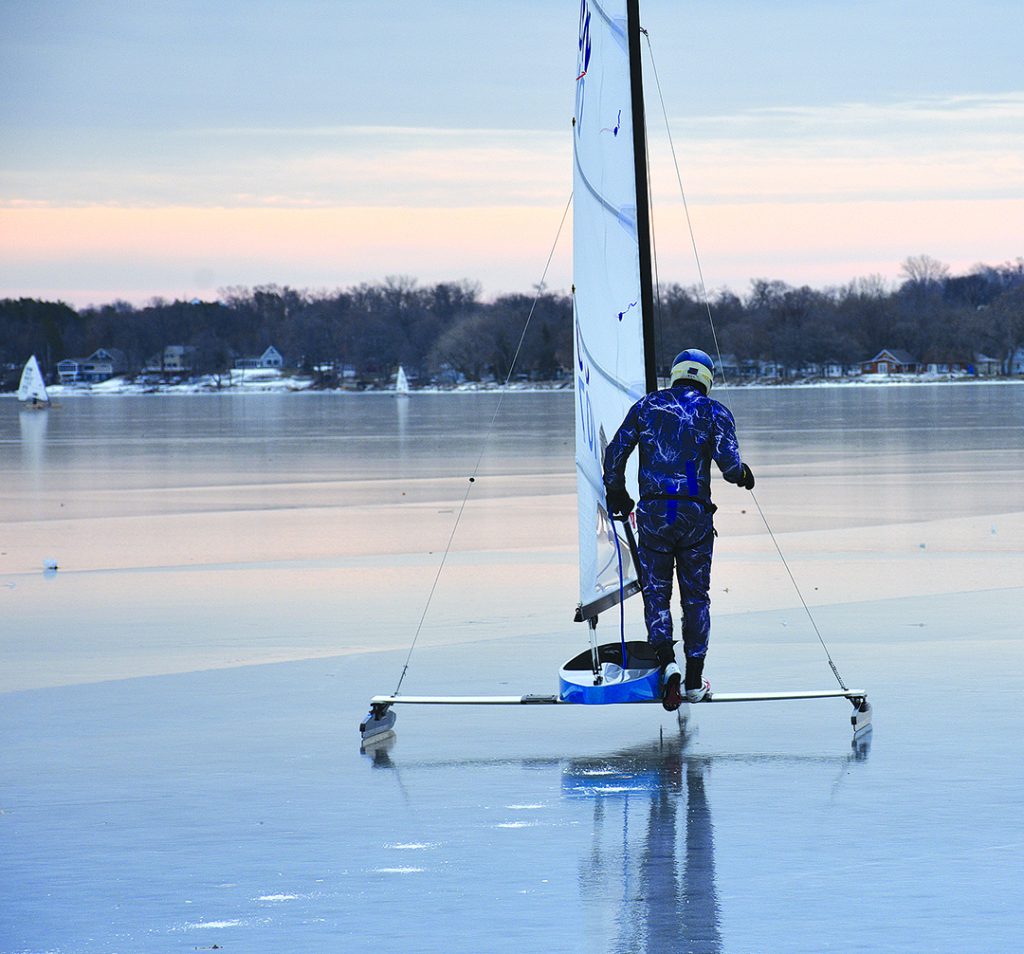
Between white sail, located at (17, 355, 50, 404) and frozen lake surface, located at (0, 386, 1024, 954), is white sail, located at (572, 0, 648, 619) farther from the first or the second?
white sail, located at (17, 355, 50, 404)

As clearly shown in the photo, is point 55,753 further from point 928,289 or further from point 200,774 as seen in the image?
point 928,289

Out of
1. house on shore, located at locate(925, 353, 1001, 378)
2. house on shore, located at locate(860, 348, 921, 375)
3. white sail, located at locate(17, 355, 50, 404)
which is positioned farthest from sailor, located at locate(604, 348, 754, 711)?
house on shore, located at locate(860, 348, 921, 375)

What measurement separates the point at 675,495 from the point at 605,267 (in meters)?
1.38

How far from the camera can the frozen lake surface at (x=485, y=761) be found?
545 cm

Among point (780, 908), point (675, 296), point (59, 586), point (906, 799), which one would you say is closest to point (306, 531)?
point (59, 586)

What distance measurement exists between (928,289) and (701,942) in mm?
A: 191821

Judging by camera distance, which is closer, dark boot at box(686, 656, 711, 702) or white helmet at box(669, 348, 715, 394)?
dark boot at box(686, 656, 711, 702)

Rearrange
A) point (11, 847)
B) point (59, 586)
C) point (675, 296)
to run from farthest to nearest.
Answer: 1. point (675, 296)
2. point (59, 586)
3. point (11, 847)

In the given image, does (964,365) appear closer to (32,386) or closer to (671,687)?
(32,386)

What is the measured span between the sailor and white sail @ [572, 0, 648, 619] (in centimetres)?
63

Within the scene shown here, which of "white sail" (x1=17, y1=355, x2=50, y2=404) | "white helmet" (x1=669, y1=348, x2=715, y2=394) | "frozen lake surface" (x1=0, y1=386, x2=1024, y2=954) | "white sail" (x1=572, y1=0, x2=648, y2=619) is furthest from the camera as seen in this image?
"white sail" (x1=17, y1=355, x2=50, y2=404)

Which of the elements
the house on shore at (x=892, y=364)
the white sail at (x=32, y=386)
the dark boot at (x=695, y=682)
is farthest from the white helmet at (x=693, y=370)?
the house on shore at (x=892, y=364)

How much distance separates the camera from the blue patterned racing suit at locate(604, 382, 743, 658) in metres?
8.04

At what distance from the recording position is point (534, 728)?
840 cm
